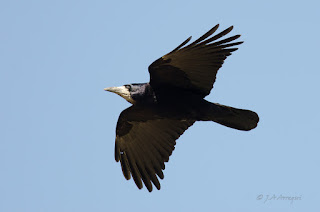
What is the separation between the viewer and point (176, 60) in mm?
8312

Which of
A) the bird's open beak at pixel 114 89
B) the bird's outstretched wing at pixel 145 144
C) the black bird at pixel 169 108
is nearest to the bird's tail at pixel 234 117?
the black bird at pixel 169 108

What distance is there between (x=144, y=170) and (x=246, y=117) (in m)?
1.71

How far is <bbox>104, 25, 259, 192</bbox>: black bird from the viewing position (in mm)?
8273

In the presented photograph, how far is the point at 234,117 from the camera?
28.8 ft

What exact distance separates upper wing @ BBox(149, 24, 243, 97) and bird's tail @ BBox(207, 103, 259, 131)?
277 millimetres

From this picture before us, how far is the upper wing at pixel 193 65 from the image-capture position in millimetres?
8180

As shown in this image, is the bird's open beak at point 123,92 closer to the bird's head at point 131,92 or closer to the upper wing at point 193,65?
the bird's head at point 131,92

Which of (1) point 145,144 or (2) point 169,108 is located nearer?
(2) point 169,108

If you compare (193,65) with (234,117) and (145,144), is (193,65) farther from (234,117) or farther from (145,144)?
(145,144)

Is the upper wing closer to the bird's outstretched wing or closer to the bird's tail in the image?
the bird's tail

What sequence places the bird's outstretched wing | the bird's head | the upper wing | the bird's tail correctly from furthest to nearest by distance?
the bird's outstretched wing → the bird's tail → the bird's head → the upper wing

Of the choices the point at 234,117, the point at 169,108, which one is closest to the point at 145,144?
the point at 169,108

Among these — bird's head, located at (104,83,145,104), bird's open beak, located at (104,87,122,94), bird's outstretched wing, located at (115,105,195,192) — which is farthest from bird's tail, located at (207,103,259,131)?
bird's open beak, located at (104,87,122,94)

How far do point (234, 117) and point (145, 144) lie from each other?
149 centimetres
